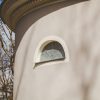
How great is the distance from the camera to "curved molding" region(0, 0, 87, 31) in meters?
6.22

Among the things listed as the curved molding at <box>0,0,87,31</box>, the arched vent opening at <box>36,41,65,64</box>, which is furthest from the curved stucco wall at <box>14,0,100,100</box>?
the curved molding at <box>0,0,87,31</box>

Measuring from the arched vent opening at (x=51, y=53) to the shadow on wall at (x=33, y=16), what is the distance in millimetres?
709

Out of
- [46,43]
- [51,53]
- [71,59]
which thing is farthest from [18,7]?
[71,59]

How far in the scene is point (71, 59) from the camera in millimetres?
5664

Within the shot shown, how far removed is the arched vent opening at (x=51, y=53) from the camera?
603cm

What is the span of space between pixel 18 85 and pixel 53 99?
4.62ft

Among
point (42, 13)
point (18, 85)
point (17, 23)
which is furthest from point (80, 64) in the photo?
point (17, 23)

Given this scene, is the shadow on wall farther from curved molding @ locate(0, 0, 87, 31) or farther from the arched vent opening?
the arched vent opening

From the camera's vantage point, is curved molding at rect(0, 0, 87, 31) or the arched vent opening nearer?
the arched vent opening

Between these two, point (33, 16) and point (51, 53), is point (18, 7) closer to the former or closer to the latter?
point (33, 16)

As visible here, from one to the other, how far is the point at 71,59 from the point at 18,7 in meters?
2.08

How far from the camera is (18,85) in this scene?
6.84 meters

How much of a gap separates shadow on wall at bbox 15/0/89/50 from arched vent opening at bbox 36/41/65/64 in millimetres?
709

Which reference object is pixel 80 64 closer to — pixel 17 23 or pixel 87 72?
pixel 87 72
